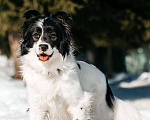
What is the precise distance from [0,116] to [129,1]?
10.1 metres

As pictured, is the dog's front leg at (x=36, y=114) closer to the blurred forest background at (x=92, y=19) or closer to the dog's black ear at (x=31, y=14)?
the dog's black ear at (x=31, y=14)

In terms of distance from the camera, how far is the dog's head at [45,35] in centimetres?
481

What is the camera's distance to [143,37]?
717 inches

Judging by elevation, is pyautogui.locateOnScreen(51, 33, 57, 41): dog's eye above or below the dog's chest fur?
above

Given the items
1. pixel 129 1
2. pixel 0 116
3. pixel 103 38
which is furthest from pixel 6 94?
pixel 103 38

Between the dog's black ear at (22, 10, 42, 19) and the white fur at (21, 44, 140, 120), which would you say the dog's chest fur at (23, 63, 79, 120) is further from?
the dog's black ear at (22, 10, 42, 19)

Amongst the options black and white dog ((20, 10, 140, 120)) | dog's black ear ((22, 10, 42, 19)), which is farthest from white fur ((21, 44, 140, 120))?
dog's black ear ((22, 10, 42, 19))

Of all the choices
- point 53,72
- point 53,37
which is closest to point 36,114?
point 53,72

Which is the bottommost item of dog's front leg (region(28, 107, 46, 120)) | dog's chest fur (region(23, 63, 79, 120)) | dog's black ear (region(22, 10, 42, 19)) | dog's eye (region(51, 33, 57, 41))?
dog's front leg (region(28, 107, 46, 120))

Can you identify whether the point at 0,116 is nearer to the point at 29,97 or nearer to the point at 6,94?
the point at 29,97

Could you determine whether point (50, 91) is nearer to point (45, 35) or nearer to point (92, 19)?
point (45, 35)

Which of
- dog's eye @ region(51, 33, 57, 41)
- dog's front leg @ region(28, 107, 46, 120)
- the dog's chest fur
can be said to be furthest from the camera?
dog's front leg @ region(28, 107, 46, 120)

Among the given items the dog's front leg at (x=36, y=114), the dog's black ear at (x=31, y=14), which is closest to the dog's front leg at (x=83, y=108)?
the dog's front leg at (x=36, y=114)

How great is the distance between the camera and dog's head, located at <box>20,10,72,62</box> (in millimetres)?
4812
